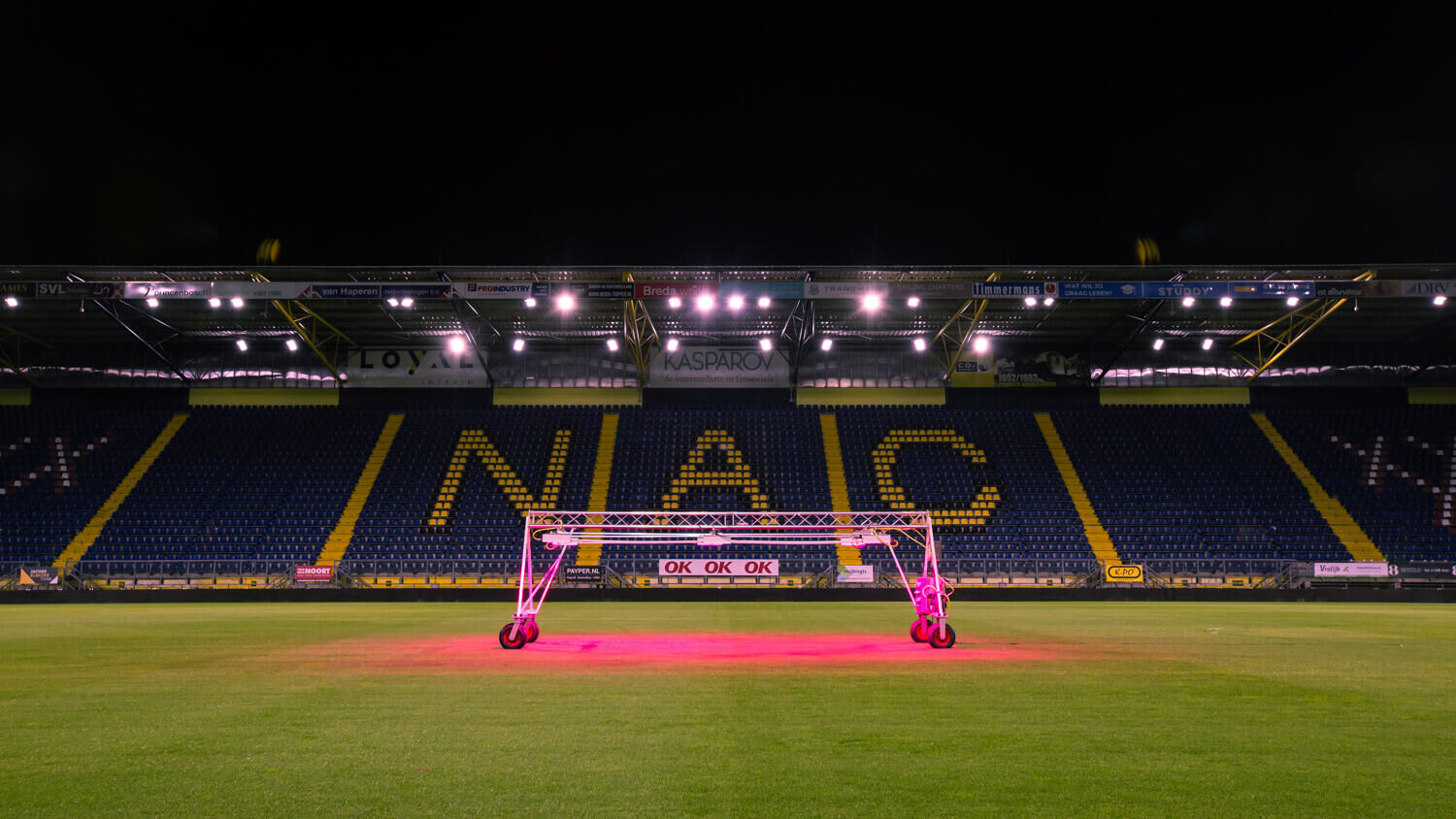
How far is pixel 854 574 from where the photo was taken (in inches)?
1190

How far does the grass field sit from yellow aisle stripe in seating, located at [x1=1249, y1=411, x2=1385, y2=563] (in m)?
20.9

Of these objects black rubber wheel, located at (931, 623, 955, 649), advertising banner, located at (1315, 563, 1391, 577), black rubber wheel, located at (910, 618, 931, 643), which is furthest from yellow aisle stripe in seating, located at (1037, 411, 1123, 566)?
black rubber wheel, located at (931, 623, 955, 649)

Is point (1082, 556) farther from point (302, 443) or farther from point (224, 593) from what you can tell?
point (302, 443)

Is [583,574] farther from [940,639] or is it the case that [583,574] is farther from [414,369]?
[940,639]

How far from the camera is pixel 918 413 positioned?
40.9 meters

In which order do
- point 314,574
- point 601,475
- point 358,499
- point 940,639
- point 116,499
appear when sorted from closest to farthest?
1. point 940,639
2. point 314,574
3. point 116,499
4. point 358,499
5. point 601,475

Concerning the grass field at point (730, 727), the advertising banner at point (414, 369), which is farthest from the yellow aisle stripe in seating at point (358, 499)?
the grass field at point (730, 727)

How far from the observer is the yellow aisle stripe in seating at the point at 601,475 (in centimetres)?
3244

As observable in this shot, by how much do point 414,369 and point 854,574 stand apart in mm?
24625

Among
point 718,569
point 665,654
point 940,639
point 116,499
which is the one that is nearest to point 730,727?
point 665,654

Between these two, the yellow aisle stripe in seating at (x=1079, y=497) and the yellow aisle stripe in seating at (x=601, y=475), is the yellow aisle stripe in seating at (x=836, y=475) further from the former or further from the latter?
the yellow aisle stripe in seating at (x=601, y=475)

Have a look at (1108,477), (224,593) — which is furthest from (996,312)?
(224,593)

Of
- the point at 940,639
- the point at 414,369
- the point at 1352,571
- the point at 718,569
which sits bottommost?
the point at 940,639

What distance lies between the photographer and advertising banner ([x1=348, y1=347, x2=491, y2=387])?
41.1 meters
